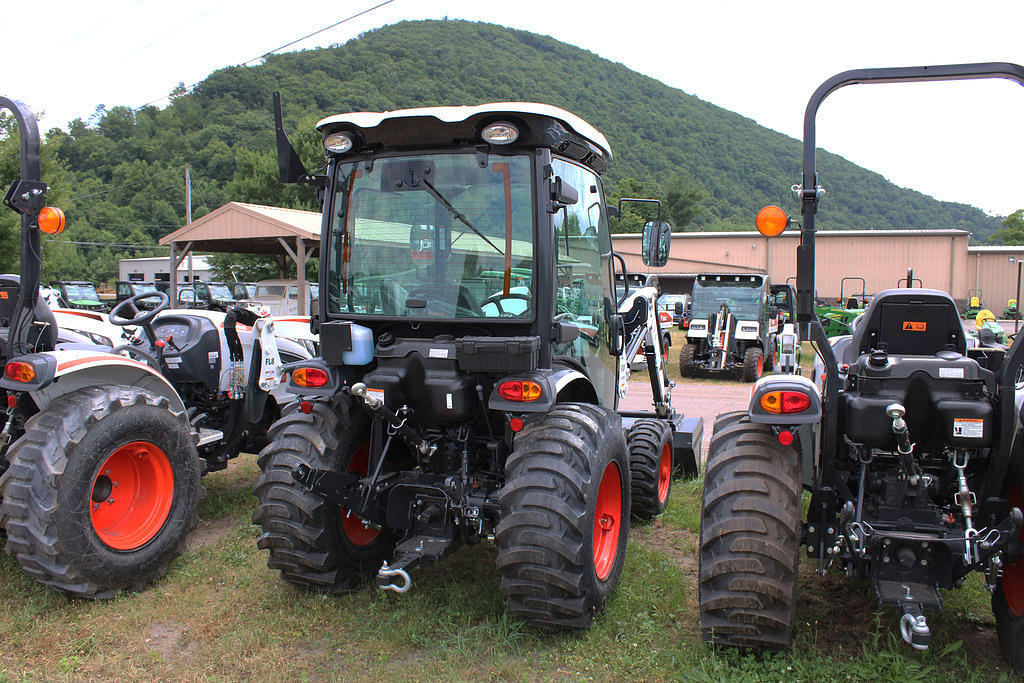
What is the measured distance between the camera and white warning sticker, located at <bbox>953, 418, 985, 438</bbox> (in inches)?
125

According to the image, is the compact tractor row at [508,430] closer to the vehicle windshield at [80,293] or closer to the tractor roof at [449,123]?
the tractor roof at [449,123]

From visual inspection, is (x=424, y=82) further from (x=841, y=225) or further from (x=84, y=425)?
(x=84, y=425)

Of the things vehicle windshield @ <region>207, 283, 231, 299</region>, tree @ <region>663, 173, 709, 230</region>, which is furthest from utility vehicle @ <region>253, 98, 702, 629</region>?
tree @ <region>663, 173, 709, 230</region>

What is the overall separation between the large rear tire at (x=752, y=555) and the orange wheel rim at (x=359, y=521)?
5.94ft

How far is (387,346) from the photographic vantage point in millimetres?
3943

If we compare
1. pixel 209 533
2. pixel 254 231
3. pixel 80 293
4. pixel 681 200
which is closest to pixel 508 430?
pixel 209 533

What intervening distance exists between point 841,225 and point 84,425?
6577cm

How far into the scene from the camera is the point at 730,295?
1606 centimetres

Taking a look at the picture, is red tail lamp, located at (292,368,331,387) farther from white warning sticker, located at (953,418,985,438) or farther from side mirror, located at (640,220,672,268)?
white warning sticker, located at (953,418,985,438)

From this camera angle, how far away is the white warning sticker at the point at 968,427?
318cm

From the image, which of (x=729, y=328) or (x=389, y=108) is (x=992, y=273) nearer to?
(x=729, y=328)

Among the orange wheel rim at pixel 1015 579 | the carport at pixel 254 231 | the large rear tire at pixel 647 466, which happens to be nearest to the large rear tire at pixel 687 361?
the carport at pixel 254 231

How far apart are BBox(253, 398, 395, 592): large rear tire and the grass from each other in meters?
0.17

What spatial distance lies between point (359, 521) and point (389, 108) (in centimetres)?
4647
